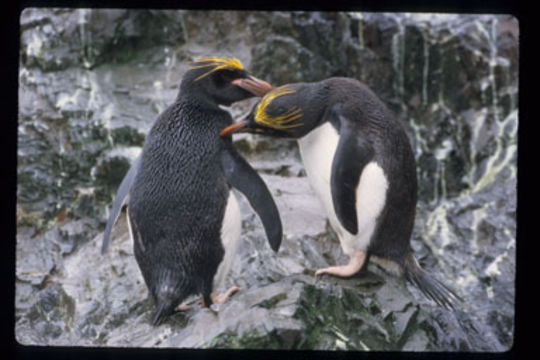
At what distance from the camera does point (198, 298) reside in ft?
9.06

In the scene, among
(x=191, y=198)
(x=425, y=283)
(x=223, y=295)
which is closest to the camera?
(x=191, y=198)

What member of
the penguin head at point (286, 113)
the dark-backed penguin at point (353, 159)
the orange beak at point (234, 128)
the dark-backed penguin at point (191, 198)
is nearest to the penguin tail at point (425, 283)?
the dark-backed penguin at point (353, 159)

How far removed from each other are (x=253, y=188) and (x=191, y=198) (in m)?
0.23

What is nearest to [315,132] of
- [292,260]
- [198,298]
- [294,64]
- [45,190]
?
[292,260]

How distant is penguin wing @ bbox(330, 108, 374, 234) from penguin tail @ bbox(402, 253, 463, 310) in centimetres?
32

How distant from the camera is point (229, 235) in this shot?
259 cm

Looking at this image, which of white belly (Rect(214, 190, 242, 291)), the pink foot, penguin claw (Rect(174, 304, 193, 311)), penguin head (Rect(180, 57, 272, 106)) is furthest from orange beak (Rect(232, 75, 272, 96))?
penguin claw (Rect(174, 304, 193, 311))

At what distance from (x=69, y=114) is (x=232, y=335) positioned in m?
1.52

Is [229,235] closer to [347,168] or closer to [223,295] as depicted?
[223,295]

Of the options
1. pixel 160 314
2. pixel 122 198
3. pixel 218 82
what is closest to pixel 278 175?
pixel 218 82

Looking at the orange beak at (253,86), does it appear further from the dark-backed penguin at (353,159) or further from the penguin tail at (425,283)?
the penguin tail at (425,283)

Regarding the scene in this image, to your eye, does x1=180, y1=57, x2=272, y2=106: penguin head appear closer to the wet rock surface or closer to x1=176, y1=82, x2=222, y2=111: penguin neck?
x1=176, y1=82, x2=222, y2=111: penguin neck

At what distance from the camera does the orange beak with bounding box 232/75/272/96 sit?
2.73 meters

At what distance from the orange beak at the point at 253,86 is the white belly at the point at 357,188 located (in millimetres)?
247
